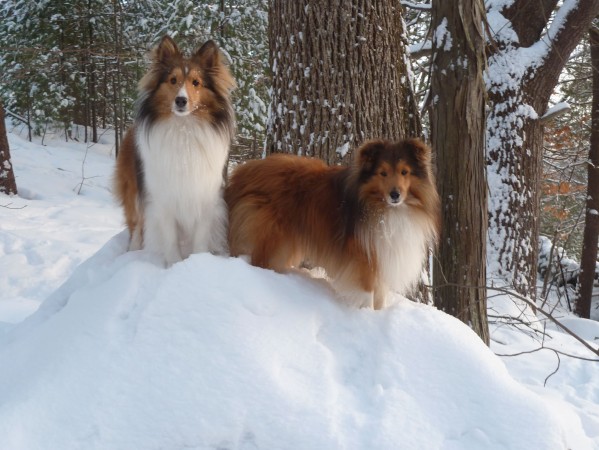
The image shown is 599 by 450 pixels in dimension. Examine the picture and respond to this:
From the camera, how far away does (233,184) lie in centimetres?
376

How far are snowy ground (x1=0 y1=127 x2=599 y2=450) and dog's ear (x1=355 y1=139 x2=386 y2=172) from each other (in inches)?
32.2

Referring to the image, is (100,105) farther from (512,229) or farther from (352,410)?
(352,410)

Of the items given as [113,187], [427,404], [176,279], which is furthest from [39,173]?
[427,404]

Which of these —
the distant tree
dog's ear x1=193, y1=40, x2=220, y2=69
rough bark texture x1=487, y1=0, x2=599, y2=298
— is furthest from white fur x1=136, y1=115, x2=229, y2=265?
the distant tree

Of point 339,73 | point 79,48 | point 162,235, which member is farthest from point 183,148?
point 79,48

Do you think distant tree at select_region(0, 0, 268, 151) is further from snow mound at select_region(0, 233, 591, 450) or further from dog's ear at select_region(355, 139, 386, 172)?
snow mound at select_region(0, 233, 591, 450)

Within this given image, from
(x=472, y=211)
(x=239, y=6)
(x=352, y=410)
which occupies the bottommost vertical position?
(x=352, y=410)

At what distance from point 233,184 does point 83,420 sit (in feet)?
6.61

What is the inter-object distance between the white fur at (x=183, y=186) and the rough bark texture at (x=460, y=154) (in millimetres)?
1783

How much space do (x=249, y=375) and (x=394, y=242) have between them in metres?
1.41

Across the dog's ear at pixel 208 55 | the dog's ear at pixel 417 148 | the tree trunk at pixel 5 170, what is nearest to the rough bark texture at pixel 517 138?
the dog's ear at pixel 417 148

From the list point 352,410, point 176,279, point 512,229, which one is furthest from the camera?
point 512,229

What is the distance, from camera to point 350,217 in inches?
132

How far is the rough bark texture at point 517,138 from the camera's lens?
22.5 ft
